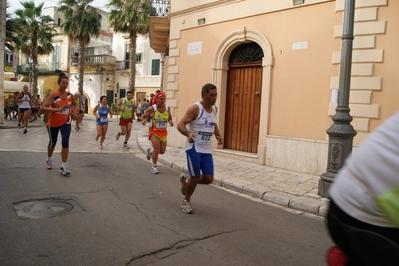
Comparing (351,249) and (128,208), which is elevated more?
(351,249)

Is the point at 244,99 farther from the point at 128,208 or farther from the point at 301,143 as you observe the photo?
the point at 128,208

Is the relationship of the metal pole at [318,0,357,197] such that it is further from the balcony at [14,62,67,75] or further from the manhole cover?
the balcony at [14,62,67,75]

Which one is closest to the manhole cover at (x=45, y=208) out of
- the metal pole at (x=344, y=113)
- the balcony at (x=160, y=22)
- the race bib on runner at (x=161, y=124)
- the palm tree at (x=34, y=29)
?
the race bib on runner at (x=161, y=124)

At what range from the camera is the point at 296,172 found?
8.77m

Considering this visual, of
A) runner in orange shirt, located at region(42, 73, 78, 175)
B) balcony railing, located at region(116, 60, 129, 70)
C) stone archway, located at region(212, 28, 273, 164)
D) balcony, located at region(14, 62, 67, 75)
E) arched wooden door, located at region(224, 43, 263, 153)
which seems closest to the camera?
runner in orange shirt, located at region(42, 73, 78, 175)

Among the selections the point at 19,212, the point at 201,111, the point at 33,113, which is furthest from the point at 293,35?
the point at 33,113

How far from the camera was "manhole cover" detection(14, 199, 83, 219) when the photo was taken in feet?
15.2

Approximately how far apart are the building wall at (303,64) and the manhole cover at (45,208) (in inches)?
220

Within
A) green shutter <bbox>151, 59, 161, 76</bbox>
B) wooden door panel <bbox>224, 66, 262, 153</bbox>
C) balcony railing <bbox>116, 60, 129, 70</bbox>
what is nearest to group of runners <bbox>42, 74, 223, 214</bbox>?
wooden door panel <bbox>224, 66, 262, 153</bbox>

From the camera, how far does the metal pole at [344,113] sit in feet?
20.2

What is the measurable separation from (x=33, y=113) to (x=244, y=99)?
16.5 meters

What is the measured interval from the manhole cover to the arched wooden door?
246 inches

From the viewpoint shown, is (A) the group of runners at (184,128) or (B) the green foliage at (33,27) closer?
(A) the group of runners at (184,128)

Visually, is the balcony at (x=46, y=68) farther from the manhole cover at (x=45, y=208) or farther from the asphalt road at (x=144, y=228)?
the manhole cover at (x=45, y=208)
